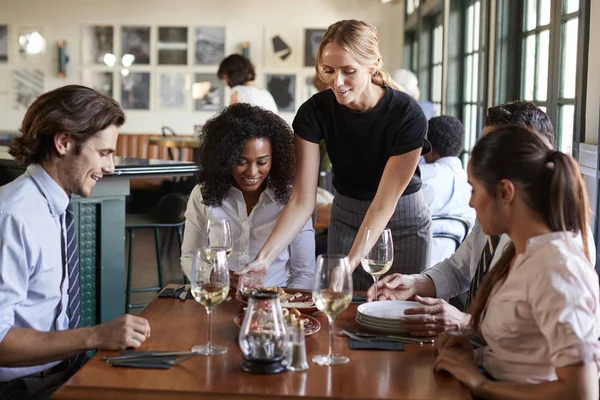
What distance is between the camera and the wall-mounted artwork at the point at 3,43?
443 inches

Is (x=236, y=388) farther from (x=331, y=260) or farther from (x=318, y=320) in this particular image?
(x=318, y=320)

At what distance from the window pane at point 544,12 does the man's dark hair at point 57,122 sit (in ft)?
9.91

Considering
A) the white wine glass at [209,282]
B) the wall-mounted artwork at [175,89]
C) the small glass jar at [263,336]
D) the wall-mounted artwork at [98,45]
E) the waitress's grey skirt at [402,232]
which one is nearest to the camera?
the small glass jar at [263,336]

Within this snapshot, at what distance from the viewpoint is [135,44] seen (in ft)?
36.8

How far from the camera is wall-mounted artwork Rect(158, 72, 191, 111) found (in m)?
Answer: 11.3

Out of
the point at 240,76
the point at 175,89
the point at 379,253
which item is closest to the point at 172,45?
the point at 175,89

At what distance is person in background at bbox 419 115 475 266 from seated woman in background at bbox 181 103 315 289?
1.24 m

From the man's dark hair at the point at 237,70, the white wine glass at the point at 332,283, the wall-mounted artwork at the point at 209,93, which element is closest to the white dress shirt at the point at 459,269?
the white wine glass at the point at 332,283

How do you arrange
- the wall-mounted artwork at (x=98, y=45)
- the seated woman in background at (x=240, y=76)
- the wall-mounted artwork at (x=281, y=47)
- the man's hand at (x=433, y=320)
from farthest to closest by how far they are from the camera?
the wall-mounted artwork at (x=98, y=45) → the wall-mounted artwork at (x=281, y=47) → the seated woman in background at (x=240, y=76) → the man's hand at (x=433, y=320)

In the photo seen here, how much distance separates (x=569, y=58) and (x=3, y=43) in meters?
9.18

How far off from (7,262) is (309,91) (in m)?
9.43

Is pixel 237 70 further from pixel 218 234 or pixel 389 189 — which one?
pixel 218 234

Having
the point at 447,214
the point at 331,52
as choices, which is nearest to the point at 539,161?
the point at 331,52

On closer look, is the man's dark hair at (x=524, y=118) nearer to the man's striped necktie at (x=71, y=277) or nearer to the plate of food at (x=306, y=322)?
the plate of food at (x=306, y=322)
